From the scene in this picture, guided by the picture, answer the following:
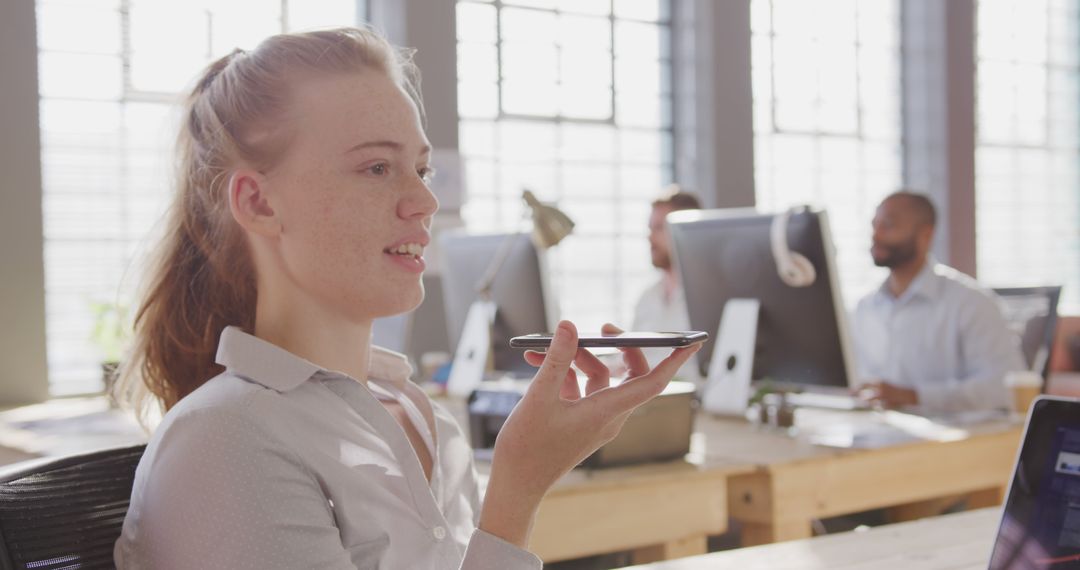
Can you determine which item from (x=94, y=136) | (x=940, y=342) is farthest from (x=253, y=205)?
(x=94, y=136)

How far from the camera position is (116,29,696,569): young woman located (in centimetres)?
96

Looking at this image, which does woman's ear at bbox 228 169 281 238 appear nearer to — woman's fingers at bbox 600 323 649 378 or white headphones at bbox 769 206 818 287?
woman's fingers at bbox 600 323 649 378

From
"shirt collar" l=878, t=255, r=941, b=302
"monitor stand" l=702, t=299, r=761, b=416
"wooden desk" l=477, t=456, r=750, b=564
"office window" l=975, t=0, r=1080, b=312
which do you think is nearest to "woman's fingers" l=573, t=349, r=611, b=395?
"wooden desk" l=477, t=456, r=750, b=564

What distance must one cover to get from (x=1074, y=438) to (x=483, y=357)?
242 centimetres

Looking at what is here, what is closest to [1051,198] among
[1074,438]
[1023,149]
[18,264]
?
[1023,149]

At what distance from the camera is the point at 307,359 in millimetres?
1145

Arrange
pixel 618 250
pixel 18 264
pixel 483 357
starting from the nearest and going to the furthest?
1. pixel 483 357
2. pixel 18 264
3. pixel 618 250

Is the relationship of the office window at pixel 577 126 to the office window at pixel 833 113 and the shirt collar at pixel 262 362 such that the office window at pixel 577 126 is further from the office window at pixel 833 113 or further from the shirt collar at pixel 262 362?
the shirt collar at pixel 262 362

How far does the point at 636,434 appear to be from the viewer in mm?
2188

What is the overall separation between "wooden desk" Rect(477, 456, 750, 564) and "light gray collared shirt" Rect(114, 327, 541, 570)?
844 millimetres

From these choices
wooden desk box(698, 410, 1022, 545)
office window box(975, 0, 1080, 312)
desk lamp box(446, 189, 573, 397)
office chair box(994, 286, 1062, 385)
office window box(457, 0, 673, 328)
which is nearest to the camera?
wooden desk box(698, 410, 1022, 545)

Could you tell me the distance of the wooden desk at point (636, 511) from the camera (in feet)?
6.49

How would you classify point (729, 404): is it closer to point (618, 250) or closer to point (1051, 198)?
point (618, 250)

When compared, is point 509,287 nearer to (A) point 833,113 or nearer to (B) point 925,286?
(B) point 925,286
